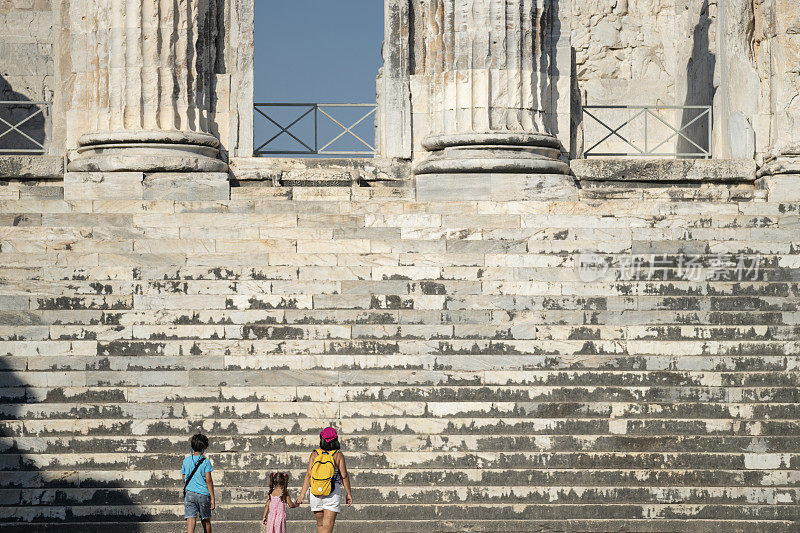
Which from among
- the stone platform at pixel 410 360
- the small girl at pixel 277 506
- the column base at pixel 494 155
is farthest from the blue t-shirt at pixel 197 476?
the column base at pixel 494 155

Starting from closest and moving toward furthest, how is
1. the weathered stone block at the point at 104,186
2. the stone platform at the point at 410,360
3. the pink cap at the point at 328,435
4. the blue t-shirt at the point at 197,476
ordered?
1. the pink cap at the point at 328,435
2. the blue t-shirt at the point at 197,476
3. the stone platform at the point at 410,360
4. the weathered stone block at the point at 104,186

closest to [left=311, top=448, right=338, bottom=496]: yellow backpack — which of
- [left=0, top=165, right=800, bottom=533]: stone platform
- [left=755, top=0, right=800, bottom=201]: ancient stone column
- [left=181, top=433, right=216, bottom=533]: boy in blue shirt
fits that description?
[left=181, top=433, right=216, bottom=533]: boy in blue shirt

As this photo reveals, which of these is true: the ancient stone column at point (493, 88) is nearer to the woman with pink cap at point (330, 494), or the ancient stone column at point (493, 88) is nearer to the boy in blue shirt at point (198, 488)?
the woman with pink cap at point (330, 494)

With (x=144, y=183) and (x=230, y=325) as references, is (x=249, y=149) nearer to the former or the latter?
(x=144, y=183)

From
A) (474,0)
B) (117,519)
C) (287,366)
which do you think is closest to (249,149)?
(474,0)

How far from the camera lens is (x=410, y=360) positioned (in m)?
13.1

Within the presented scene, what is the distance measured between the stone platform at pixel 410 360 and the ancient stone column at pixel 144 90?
1.23 meters

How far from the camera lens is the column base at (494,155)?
1617 cm

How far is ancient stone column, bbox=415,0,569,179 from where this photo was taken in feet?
53.9

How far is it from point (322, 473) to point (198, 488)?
110 cm

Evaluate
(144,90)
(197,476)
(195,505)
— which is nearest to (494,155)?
(144,90)

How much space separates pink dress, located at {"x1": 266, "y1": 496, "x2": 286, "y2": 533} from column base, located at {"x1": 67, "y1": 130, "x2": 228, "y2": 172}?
7174 mm

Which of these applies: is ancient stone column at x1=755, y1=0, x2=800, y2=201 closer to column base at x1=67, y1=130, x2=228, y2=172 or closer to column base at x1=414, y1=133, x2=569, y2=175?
column base at x1=414, y1=133, x2=569, y2=175

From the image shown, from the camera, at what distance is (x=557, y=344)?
43.7 feet
